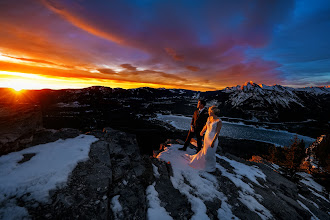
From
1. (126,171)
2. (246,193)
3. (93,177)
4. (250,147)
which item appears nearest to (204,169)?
(246,193)

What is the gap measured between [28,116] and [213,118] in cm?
951

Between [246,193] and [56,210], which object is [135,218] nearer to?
[56,210]

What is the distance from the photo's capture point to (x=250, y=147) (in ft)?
264

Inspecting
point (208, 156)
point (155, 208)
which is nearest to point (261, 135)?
point (208, 156)

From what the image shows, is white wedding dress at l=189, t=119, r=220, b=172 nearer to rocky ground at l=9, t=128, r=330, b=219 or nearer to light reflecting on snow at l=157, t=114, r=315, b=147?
rocky ground at l=9, t=128, r=330, b=219

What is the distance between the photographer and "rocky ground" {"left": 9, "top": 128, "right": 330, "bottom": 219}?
3.60 meters

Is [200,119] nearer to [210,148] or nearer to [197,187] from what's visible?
[210,148]

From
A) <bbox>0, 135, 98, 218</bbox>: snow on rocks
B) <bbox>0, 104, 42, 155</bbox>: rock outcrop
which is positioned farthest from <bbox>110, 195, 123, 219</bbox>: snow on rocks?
<bbox>0, 104, 42, 155</bbox>: rock outcrop

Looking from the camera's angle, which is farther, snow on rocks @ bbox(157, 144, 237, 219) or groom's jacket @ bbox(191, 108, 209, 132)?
groom's jacket @ bbox(191, 108, 209, 132)

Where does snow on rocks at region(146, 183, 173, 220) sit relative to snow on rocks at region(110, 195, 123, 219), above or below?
below

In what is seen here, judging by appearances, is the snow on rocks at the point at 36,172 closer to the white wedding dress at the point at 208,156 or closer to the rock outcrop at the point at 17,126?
the rock outcrop at the point at 17,126

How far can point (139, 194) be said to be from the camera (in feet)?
15.1

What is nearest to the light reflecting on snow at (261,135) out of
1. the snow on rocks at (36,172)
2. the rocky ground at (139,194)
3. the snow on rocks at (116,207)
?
the rocky ground at (139,194)

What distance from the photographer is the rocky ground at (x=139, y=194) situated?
Result: 360 centimetres
